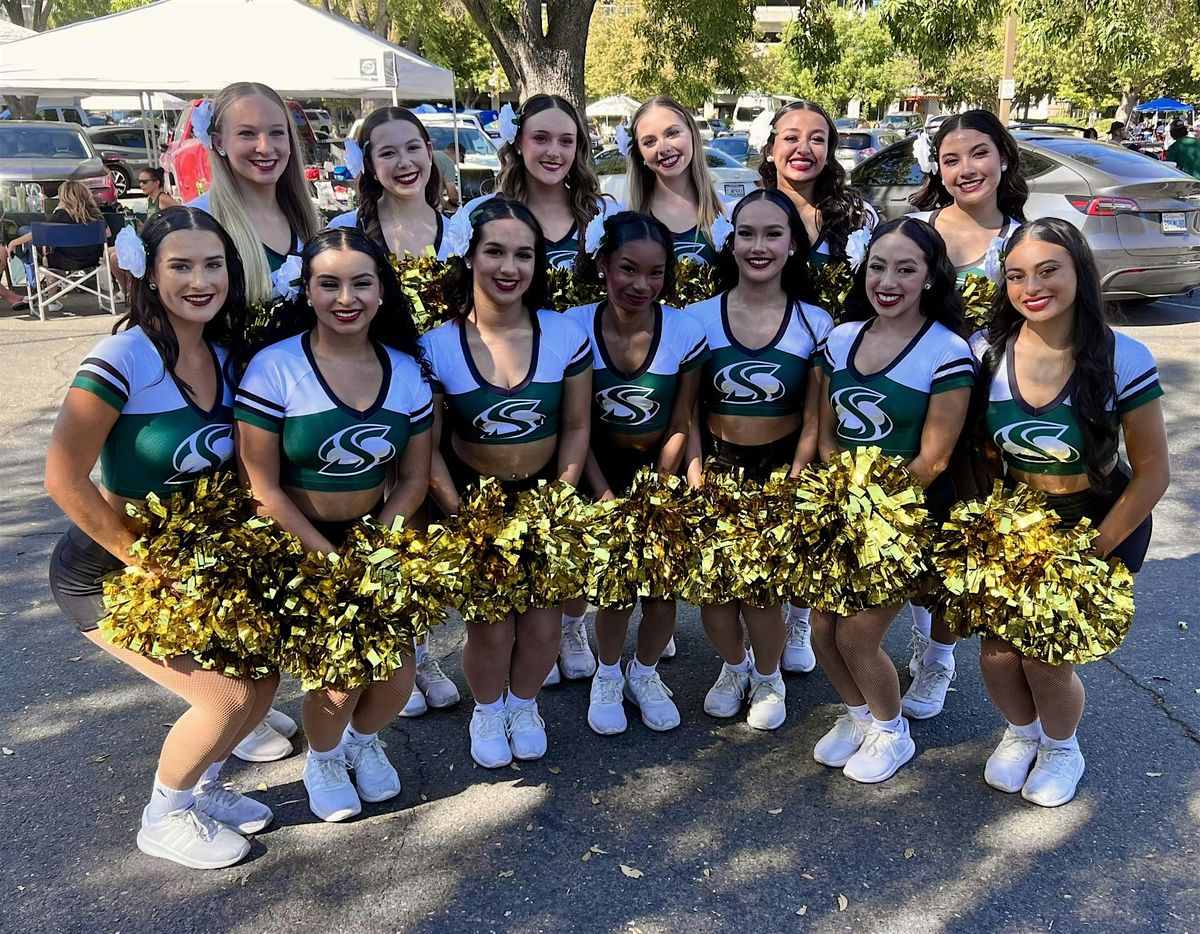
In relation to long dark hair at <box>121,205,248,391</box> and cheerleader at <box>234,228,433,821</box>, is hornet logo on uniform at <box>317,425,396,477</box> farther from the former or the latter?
long dark hair at <box>121,205,248,391</box>

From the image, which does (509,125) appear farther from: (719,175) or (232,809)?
(719,175)

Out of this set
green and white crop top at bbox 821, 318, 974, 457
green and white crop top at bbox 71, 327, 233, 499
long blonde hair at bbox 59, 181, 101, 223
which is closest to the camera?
green and white crop top at bbox 71, 327, 233, 499

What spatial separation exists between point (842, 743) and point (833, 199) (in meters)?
1.97

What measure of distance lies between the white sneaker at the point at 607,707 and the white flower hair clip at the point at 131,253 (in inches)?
75.2

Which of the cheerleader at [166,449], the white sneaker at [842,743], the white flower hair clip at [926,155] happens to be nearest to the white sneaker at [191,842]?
the cheerleader at [166,449]

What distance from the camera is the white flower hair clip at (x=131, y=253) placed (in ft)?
8.43

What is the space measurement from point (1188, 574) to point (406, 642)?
352 centimetres

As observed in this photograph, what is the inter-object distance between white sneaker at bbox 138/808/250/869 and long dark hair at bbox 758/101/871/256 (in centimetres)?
271

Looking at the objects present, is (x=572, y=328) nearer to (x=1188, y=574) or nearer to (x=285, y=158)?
(x=285, y=158)

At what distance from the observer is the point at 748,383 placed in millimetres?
3197

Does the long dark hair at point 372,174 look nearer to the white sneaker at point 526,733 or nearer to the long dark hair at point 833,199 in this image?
the long dark hair at point 833,199

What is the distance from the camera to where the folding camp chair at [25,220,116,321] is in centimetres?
1006

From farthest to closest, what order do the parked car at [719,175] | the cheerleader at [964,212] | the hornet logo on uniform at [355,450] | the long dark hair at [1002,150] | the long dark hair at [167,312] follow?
the parked car at [719,175], the long dark hair at [1002,150], the cheerleader at [964,212], the hornet logo on uniform at [355,450], the long dark hair at [167,312]

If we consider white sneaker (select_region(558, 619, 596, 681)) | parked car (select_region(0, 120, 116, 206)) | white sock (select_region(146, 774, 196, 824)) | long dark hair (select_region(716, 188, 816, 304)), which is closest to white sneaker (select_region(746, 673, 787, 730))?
white sneaker (select_region(558, 619, 596, 681))
